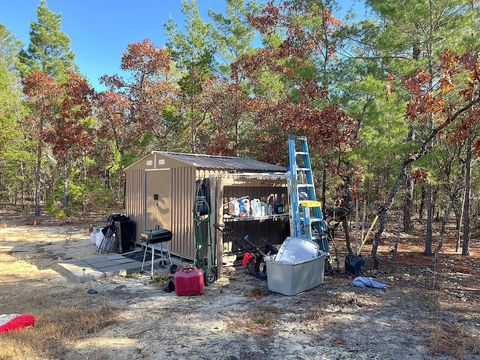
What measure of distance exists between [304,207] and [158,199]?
361cm

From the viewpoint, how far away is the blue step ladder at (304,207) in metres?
6.71

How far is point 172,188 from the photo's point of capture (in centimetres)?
791

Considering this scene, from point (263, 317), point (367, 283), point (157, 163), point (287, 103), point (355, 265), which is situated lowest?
point (263, 317)

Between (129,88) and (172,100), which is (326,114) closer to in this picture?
(172,100)

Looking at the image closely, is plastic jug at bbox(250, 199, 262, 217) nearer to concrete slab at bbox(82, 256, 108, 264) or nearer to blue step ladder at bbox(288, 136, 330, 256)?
blue step ladder at bbox(288, 136, 330, 256)

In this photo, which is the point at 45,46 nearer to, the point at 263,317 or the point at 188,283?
the point at 188,283

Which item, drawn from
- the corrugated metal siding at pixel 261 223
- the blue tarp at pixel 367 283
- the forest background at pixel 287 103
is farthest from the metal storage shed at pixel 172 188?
the blue tarp at pixel 367 283

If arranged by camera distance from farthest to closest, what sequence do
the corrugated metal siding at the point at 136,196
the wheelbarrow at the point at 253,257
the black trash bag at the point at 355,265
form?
1. the corrugated metal siding at the point at 136,196
2. the wheelbarrow at the point at 253,257
3. the black trash bag at the point at 355,265

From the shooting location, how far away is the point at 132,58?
15977 millimetres

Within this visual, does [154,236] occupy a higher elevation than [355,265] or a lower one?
higher

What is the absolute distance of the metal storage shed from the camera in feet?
24.1

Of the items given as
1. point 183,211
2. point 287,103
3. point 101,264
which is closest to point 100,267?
point 101,264

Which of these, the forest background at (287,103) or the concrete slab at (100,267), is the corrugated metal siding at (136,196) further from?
the forest background at (287,103)

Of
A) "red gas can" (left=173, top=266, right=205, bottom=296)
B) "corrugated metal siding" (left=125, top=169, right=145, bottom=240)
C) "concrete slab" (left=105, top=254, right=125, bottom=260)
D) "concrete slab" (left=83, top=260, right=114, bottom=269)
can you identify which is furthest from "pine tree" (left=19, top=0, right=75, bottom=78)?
"red gas can" (left=173, top=266, right=205, bottom=296)
